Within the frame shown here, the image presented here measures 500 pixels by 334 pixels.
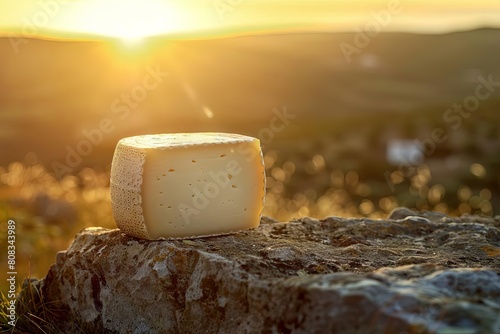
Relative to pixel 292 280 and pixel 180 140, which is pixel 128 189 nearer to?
pixel 180 140

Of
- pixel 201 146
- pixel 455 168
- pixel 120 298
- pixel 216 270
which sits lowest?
pixel 455 168

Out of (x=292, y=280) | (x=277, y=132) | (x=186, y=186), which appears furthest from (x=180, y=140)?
(x=277, y=132)

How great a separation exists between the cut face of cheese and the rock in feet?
0.33

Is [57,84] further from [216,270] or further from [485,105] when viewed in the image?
[216,270]

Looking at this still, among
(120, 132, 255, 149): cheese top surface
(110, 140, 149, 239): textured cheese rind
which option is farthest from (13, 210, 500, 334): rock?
(120, 132, 255, 149): cheese top surface

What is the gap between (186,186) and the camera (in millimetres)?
3902

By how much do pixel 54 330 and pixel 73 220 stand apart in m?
4.93

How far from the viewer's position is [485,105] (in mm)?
22062

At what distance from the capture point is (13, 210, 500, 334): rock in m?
2.75

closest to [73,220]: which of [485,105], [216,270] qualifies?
[216,270]

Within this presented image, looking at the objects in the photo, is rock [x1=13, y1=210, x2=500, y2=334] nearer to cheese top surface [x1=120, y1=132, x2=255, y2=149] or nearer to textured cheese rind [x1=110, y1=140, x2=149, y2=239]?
textured cheese rind [x1=110, y1=140, x2=149, y2=239]

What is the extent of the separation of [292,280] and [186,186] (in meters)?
1.06

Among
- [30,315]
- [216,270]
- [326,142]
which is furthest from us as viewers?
[326,142]

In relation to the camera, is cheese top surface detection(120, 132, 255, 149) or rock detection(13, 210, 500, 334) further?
cheese top surface detection(120, 132, 255, 149)
